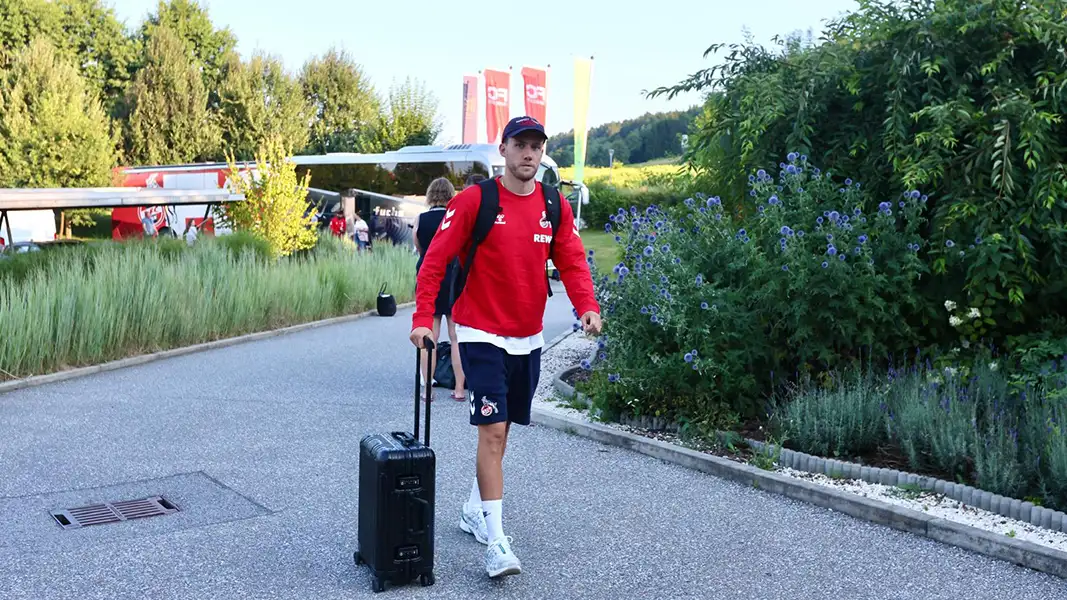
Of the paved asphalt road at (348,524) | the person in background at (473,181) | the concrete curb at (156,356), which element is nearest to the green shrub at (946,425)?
the paved asphalt road at (348,524)

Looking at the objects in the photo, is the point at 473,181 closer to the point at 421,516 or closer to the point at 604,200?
the point at 421,516

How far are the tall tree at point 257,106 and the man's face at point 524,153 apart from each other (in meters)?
50.4

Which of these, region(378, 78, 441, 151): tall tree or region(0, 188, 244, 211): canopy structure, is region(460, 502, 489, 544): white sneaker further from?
region(378, 78, 441, 151): tall tree

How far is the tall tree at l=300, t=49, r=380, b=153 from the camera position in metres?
58.2

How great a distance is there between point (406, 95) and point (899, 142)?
4560cm

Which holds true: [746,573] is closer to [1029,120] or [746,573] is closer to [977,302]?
[977,302]

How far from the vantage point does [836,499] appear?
5738mm

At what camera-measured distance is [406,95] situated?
51656mm

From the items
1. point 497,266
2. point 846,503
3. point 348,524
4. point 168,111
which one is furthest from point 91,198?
point 168,111

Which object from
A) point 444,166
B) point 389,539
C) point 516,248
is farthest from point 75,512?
point 444,166

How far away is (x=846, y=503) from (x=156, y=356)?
8.42 m

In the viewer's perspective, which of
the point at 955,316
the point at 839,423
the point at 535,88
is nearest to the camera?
the point at 839,423

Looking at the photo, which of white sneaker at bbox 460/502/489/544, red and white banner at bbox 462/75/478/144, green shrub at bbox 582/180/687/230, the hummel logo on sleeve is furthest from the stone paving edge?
green shrub at bbox 582/180/687/230

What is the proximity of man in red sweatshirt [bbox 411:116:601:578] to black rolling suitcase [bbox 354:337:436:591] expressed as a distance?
0.92ft
